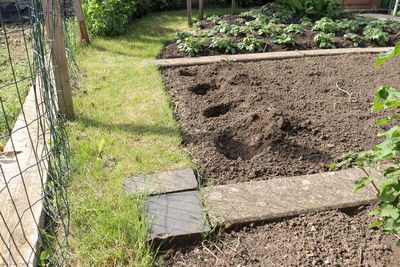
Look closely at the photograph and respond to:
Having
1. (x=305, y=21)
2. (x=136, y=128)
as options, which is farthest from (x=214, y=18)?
(x=136, y=128)

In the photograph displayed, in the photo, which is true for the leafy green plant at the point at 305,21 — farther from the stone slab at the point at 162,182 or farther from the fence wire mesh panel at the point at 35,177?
the stone slab at the point at 162,182

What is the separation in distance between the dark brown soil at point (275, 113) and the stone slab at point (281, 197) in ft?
0.61

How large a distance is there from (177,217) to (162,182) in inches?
15.3

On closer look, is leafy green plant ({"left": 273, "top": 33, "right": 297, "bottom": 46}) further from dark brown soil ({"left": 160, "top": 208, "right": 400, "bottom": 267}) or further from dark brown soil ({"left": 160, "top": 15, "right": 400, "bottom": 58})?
dark brown soil ({"left": 160, "top": 208, "right": 400, "bottom": 267})

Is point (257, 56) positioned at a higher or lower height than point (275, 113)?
higher

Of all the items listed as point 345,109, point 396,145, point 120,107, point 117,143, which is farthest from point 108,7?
point 396,145

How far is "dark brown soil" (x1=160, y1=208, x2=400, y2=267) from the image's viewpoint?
2.00 m

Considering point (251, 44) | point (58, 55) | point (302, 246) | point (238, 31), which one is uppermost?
point (58, 55)

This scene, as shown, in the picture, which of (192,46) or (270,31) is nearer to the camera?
(192,46)

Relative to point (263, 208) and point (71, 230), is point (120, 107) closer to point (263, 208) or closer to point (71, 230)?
point (71, 230)

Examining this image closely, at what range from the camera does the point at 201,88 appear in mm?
4281

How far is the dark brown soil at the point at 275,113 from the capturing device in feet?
9.48

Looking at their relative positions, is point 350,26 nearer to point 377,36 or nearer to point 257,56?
point 377,36

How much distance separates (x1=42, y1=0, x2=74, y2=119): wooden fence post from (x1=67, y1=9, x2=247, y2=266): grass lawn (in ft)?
0.60
